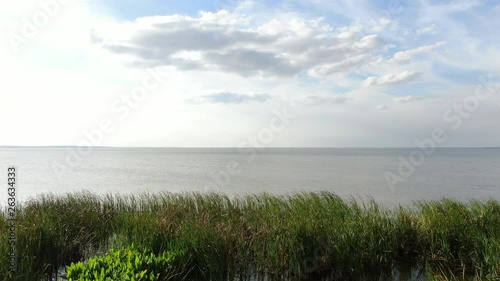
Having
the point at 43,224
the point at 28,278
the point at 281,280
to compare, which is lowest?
the point at 281,280

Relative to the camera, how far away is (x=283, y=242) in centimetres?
765

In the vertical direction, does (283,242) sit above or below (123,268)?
below

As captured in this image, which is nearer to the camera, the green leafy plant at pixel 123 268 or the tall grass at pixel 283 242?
the green leafy plant at pixel 123 268

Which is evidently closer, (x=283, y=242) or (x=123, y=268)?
(x=123, y=268)

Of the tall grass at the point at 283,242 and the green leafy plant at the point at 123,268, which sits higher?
the green leafy plant at the point at 123,268

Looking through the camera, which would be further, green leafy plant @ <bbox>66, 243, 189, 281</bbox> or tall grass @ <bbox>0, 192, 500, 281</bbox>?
tall grass @ <bbox>0, 192, 500, 281</bbox>

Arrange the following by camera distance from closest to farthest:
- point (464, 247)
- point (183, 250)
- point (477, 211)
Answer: point (183, 250) → point (464, 247) → point (477, 211)

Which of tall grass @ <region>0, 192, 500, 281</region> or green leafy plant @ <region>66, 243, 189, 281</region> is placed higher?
green leafy plant @ <region>66, 243, 189, 281</region>

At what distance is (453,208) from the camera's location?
10375 mm

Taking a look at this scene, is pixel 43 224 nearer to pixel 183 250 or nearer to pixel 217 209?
pixel 183 250

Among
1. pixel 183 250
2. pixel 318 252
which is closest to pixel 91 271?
pixel 183 250

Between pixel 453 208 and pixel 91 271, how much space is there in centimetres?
927

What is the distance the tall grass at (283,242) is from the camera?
7086mm

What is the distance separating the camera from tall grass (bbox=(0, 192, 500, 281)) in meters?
7.09
